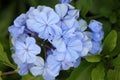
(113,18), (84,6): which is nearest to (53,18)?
(84,6)

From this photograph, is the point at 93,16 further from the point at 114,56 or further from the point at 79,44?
the point at 79,44

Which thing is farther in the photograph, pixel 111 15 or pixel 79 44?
pixel 111 15

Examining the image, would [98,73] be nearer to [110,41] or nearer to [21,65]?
[110,41]

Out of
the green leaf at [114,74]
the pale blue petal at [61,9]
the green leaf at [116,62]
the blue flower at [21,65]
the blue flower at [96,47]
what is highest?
the pale blue petal at [61,9]

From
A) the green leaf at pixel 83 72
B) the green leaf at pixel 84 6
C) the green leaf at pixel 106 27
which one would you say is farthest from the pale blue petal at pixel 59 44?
the green leaf at pixel 106 27

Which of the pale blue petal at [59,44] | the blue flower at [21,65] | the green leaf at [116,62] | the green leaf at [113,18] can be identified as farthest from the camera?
the green leaf at [113,18]

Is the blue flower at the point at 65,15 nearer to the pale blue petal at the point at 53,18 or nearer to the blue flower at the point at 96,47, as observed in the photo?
the pale blue petal at the point at 53,18

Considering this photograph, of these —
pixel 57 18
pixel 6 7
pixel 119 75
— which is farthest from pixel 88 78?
pixel 6 7

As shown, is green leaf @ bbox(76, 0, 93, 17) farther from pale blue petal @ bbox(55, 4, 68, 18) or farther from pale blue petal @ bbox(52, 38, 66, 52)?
pale blue petal @ bbox(52, 38, 66, 52)
